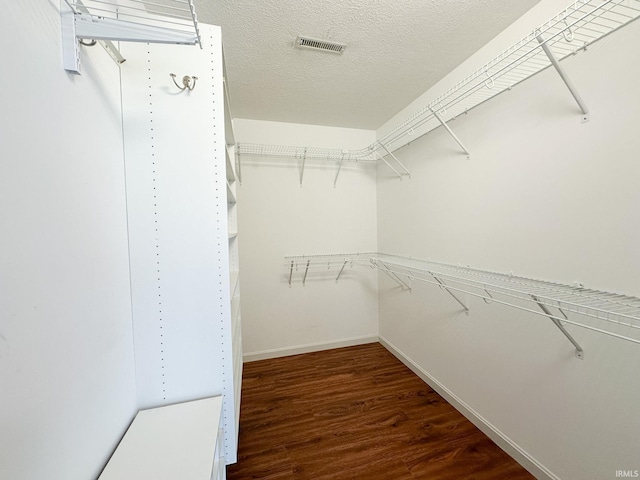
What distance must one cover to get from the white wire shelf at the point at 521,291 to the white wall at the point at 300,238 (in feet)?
0.46

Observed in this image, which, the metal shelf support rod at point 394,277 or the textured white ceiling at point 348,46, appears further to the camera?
the metal shelf support rod at point 394,277

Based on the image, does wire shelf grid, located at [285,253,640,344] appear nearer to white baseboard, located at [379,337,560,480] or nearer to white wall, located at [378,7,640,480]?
white wall, located at [378,7,640,480]

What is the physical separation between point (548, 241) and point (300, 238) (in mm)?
2045

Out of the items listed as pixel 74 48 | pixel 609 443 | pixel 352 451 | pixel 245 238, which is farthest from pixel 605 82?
pixel 245 238

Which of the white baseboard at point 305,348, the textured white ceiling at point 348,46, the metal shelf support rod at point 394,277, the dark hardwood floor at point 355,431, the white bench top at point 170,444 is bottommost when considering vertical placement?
the dark hardwood floor at point 355,431

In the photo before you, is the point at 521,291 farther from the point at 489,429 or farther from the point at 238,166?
the point at 238,166

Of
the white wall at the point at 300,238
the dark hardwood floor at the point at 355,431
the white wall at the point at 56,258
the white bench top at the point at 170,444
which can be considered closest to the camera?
the white wall at the point at 56,258

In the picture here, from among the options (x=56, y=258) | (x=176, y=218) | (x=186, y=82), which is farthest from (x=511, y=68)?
(x=56, y=258)

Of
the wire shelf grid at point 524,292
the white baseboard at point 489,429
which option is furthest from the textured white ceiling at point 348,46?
the white baseboard at point 489,429

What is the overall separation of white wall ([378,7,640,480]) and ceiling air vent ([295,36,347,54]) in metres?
0.94

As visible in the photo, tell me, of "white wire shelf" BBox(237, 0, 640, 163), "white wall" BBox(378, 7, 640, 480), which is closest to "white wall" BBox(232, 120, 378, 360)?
"white wire shelf" BBox(237, 0, 640, 163)

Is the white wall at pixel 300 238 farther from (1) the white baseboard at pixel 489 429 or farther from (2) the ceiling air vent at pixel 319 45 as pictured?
(2) the ceiling air vent at pixel 319 45

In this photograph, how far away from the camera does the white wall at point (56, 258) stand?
0.52m

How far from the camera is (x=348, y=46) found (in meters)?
1.58
